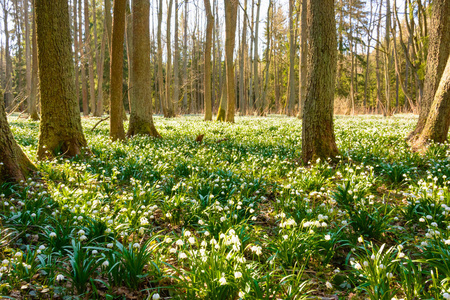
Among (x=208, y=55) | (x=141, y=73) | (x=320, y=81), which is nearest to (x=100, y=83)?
(x=208, y=55)

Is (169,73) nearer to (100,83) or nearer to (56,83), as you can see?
(100,83)

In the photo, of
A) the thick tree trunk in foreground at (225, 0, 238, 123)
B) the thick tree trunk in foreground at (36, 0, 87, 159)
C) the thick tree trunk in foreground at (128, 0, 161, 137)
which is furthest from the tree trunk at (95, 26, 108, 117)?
the thick tree trunk in foreground at (36, 0, 87, 159)

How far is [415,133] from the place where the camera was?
23.3 feet

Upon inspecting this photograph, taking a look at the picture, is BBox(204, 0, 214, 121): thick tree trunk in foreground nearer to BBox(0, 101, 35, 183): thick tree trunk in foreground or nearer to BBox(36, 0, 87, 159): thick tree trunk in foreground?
BBox(36, 0, 87, 159): thick tree trunk in foreground

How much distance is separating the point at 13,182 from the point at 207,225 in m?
3.29

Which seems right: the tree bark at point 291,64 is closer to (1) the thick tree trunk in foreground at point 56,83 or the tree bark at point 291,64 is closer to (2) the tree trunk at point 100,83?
(2) the tree trunk at point 100,83

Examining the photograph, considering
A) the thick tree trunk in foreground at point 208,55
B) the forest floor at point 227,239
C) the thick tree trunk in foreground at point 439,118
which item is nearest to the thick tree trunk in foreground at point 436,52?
the thick tree trunk in foreground at point 439,118

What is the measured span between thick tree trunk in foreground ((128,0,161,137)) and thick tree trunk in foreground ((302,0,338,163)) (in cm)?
609

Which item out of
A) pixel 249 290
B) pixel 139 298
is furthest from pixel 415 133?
pixel 139 298

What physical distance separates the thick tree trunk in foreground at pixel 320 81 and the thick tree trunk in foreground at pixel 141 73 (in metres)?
6.09

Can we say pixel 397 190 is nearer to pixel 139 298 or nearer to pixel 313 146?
pixel 313 146

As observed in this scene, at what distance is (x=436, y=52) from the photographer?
6.79 m

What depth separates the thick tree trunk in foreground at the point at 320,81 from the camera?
5.39m

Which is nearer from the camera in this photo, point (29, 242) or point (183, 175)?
point (29, 242)
